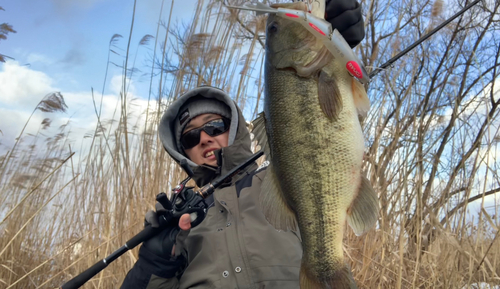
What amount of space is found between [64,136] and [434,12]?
5029 millimetres

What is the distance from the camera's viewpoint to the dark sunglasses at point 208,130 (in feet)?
8.22

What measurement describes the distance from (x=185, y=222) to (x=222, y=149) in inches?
25.3

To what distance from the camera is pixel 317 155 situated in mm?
1350

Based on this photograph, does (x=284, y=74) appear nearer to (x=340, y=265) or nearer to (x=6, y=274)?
(x=340, y=265)

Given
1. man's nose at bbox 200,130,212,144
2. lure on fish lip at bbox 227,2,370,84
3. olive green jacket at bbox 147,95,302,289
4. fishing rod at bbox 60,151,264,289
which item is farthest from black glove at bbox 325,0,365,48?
man's nose at bbox 200,130,212,144

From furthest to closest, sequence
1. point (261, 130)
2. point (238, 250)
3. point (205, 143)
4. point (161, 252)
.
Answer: point (205, 143) < point (161, 252) < point (238, 250) < point (261, 130)

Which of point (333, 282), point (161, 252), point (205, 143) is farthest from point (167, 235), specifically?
point (333, 282)

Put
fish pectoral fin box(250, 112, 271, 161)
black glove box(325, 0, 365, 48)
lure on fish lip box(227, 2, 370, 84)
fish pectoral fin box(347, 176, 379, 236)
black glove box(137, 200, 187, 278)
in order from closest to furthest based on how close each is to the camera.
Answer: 1. lure on fish lip box(227, 2, 370, 84)
2. fish pectoral fin box(347, 176, 379, 236)
3. fish pectoral fin box(250, 112, 271, 161)
4. black glove box(325, 0, 365, 48)
5. black glove box(137, 200, 187, 278)

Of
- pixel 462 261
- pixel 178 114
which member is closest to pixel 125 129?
pixel 178 114

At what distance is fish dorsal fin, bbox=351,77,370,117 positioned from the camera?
136cm

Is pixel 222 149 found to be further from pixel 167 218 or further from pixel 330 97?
pixel 330 97

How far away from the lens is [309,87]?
1358 mm

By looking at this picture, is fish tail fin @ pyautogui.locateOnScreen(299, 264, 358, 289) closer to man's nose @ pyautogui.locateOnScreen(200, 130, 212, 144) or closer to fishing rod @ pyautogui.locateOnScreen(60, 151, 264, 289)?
fishing rod @ pyautogui.locateOnScreen(60, 151, 264, 289)

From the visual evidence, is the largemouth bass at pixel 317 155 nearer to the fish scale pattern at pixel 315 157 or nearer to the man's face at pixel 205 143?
the fish scale pattern at pixel 315 157
